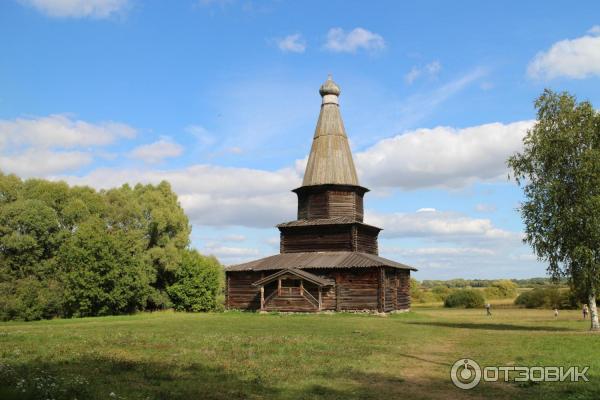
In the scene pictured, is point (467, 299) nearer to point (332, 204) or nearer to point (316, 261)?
point (332, 204)

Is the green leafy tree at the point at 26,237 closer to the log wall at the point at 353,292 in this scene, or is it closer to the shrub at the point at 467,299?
the log wall at the point at 353,292

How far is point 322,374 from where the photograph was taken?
42.3 feet

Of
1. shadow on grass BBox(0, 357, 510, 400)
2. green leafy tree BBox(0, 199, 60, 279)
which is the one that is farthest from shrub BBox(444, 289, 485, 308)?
shadow on grass BBox(0, 357, 510, 400)

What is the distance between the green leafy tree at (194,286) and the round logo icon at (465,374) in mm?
39737

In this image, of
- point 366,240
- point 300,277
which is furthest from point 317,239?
point 300,277

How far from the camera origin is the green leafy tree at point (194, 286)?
170ft

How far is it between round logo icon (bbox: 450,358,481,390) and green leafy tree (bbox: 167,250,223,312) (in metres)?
39.7

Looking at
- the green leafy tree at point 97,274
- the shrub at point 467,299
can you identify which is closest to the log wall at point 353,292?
the green leafy tree at point 97,274

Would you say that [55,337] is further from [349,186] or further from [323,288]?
[349,186]

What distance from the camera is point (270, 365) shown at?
14.0m

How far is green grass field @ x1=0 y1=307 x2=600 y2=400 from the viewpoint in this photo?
10.6 m

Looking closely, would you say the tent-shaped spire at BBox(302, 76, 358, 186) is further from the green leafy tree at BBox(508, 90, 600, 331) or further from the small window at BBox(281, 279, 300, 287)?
the green leafy tree at BBox(508, 90, 600, 331)

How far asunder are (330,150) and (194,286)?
1947cm

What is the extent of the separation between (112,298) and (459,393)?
36.9 metres
